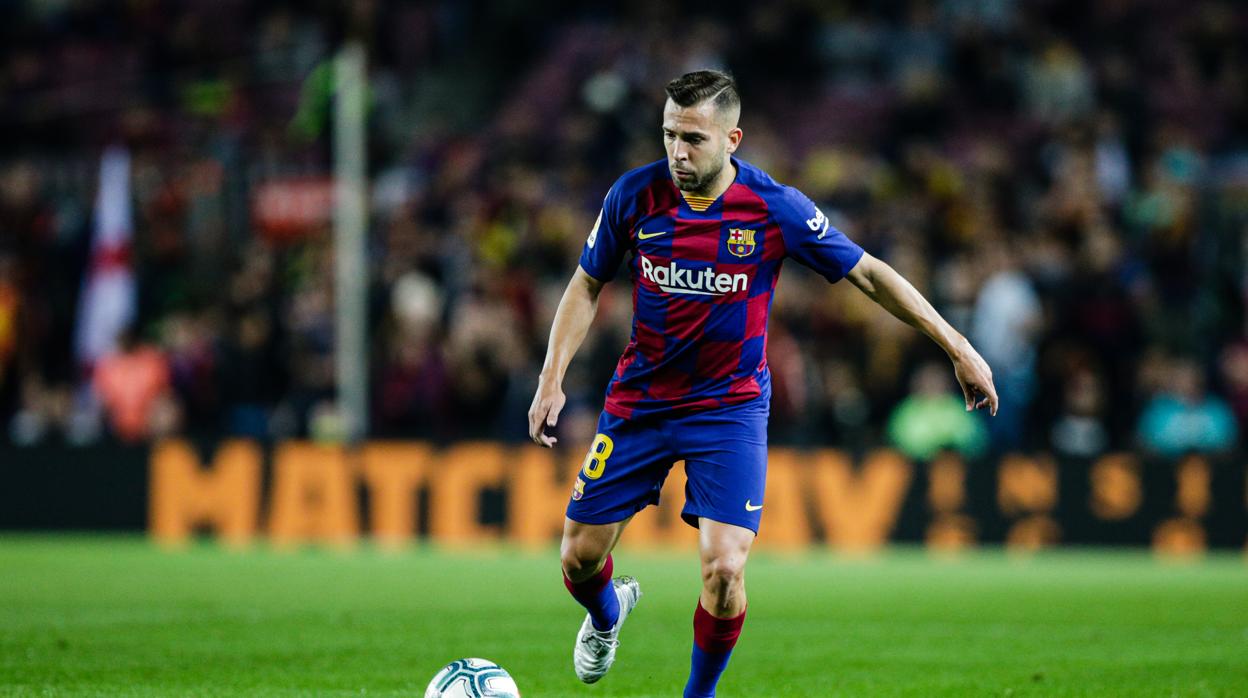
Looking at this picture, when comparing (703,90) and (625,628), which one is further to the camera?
(625,628)

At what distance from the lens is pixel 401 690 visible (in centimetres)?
780

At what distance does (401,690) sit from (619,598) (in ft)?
3.43

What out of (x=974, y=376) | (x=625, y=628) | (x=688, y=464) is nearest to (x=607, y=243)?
(x=688, y=464)

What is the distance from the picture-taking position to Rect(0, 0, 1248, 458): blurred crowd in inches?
693

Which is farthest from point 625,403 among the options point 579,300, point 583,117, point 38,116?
point 38,116

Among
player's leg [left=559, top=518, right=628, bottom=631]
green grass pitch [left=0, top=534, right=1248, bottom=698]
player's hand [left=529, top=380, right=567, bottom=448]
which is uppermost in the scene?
player's hand [left=529, top=380, right=567, bottom=448]

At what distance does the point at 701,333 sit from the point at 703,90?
3.30 ft

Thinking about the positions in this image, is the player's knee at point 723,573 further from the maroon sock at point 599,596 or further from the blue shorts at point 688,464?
the maroon sock at point 599,596

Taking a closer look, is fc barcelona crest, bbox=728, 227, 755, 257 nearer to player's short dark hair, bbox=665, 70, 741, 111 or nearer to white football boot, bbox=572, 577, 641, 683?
player's short dark hair, bbox=665, 70, 741, 111

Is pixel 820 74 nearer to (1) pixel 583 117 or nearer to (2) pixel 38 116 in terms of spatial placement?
(1) pixel 583 117

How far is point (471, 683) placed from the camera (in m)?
6.86

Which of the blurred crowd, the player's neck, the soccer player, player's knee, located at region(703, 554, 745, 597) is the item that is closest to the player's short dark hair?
the soccer player

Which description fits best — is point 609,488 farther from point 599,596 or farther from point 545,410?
point 599,596

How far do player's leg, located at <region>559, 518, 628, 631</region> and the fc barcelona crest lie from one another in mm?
1239
